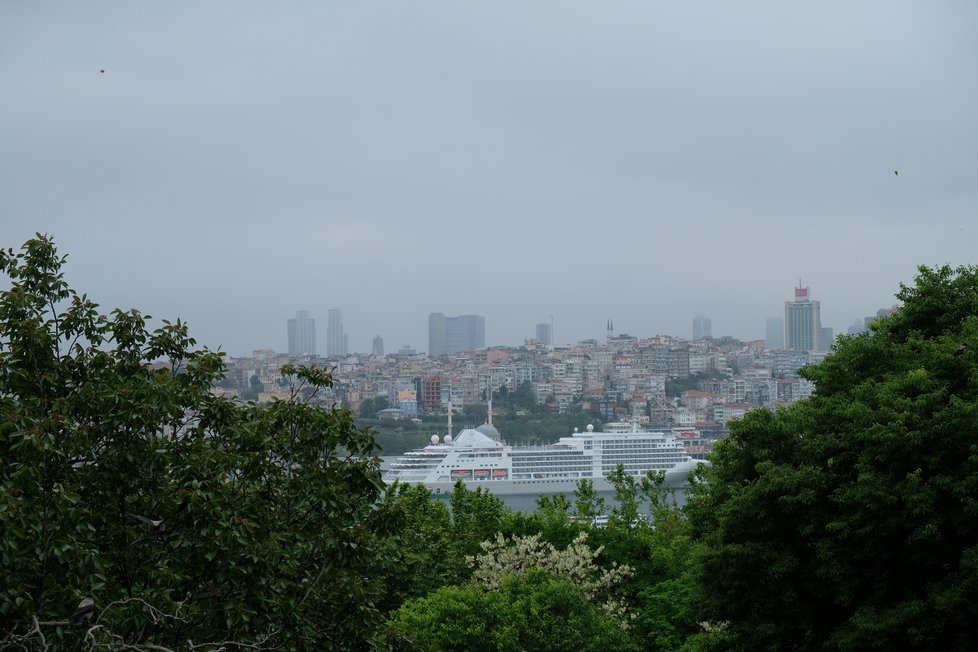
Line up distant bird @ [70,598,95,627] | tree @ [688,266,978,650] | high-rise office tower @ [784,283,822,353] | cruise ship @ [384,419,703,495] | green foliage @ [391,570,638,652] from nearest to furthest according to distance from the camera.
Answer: distant bird @ [70,598,95,627], tree @ [688,266,978,650], green foliage @ [391,570,638,652], cruise ship @ [384,419,703,495], high-rise office tower @ [784,283,822,353]

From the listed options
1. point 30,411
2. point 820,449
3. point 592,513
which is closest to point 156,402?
point 30,411

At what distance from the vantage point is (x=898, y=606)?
7.08 metres

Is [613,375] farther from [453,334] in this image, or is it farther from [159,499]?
[159,499]

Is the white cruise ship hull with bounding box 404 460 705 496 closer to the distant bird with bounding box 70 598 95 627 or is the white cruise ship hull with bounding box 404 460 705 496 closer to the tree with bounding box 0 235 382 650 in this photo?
the tree with bounding box 0 235 382 650

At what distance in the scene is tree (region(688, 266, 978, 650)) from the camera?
23.1 ft

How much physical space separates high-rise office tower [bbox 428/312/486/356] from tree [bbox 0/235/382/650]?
335 feet

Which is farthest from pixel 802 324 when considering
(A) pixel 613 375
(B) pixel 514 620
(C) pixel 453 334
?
(B) pixel 514 620

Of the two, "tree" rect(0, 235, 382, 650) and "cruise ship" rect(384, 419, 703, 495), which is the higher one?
"tree" rect(0, 235, 382, 650)

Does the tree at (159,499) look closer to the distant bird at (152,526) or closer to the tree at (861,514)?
the distant bird at (152,526)

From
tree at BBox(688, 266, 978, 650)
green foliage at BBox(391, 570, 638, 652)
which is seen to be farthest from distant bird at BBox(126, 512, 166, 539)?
tree at BBox(688, 266, 978, 650)

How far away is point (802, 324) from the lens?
87.2m

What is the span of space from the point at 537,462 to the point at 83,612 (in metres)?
43.2

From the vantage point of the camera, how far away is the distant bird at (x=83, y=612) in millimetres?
3881

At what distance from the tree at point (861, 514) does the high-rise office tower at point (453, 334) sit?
326ft
